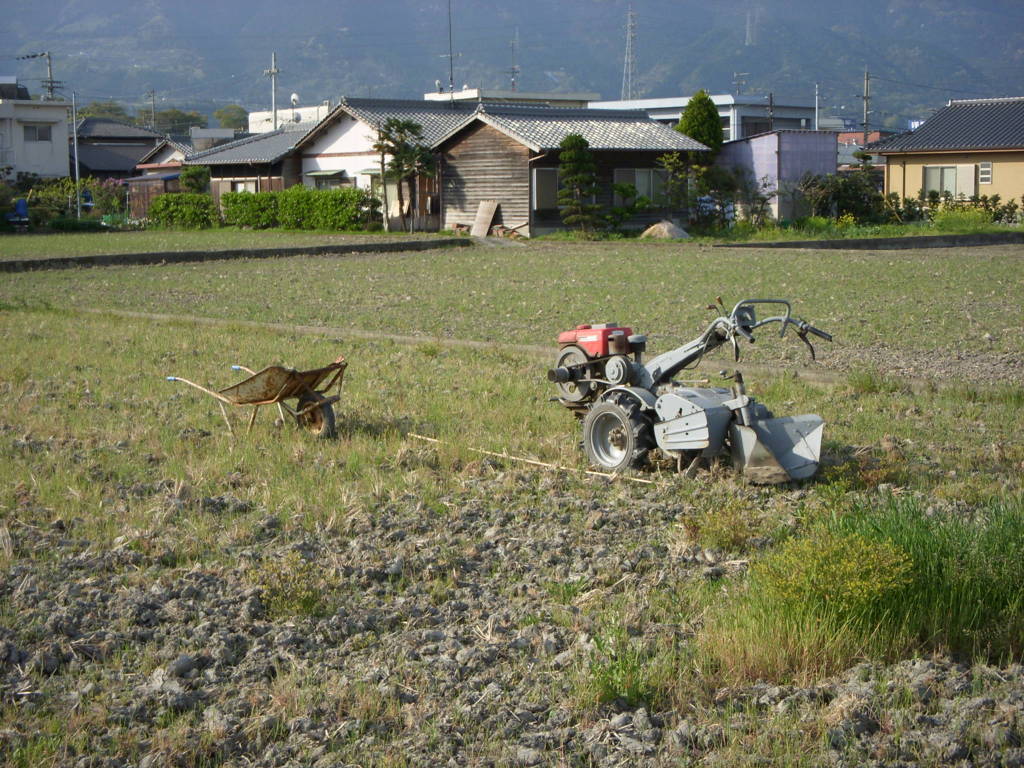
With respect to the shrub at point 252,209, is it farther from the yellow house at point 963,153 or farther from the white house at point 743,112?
the white house at point 743,112

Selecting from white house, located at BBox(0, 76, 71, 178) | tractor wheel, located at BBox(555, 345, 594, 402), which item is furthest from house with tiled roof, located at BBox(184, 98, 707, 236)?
tractor wheel, located at BBox(555, 345, 594, 402)

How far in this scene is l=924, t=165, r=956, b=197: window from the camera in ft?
118

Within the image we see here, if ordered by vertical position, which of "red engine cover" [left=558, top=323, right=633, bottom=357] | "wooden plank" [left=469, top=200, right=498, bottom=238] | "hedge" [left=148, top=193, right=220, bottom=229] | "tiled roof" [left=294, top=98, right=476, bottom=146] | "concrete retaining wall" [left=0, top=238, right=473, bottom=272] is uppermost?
"tiled roof" [left=294, top=98, right=476, bottom=146]

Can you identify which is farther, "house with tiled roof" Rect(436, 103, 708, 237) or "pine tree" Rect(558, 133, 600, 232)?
"house with tiled roof" Rect(436, 103, 708, 237)

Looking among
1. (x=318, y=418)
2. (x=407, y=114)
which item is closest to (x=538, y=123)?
(x=407, y=114)

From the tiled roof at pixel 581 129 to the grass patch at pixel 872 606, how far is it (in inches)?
1159

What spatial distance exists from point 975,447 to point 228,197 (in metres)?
36.4

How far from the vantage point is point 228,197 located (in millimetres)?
40719

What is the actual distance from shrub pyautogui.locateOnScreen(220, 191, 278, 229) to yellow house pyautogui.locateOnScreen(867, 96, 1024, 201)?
1961 cm

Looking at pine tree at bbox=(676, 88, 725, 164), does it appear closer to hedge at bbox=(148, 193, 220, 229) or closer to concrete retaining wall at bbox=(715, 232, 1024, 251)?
concrete retaining wall at bbox=(715, 232, 1024, 251)

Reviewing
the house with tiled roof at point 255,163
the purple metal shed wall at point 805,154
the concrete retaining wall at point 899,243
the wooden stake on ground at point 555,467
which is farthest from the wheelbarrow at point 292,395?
the house with tiled roof at point 255,163

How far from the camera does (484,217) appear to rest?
3456cm

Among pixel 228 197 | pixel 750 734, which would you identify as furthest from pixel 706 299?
pixel 228 197

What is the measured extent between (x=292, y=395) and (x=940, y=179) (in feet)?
108
